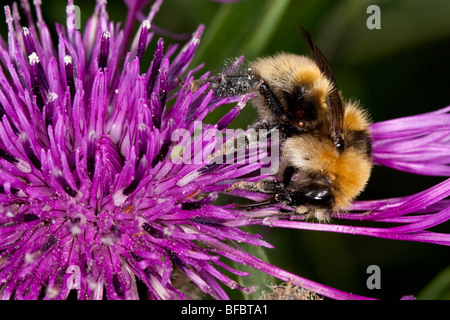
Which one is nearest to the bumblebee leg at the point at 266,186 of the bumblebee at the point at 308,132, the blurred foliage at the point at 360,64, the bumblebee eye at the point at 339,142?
the bumblebee at the point at 308,132

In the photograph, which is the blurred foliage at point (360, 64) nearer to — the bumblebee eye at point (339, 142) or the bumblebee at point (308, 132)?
the bumblebee at point (308, 132)

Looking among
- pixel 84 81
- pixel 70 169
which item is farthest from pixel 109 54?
pixel 70 169

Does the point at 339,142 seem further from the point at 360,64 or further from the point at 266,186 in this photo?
the point at 360,64

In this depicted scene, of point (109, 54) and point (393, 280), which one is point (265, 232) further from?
point (109, 54)

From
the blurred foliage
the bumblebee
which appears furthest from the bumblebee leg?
the blurred foliage
